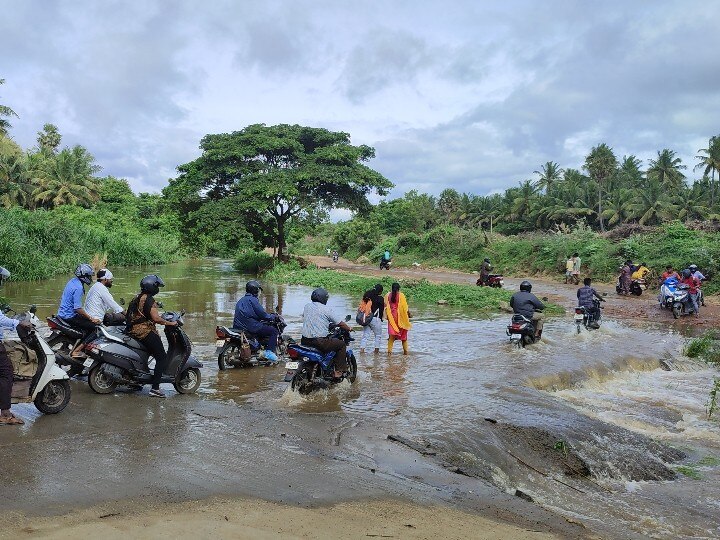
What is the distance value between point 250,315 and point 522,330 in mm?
6042

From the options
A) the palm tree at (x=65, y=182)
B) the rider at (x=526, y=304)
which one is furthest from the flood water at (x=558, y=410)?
the palm tree at (x=65, y=182)

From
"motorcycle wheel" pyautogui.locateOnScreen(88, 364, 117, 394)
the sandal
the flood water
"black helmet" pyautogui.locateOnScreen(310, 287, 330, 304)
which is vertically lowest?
the flood water

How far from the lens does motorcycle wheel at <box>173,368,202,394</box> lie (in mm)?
8484

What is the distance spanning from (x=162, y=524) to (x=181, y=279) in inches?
1190

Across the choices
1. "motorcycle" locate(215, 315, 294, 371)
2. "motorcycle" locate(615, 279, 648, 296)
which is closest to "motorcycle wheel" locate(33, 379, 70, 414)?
"motorcycle" locate(215, 315, 294, 371)

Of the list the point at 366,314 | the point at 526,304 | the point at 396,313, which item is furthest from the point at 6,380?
the point at 526,304

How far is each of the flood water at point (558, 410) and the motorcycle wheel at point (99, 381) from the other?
1.31 m

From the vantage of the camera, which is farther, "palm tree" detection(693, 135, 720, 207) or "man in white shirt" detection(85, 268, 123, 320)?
"palm tree" detection(693, 135, 720, 207)

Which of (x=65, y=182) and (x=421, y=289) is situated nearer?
(x=421, y=289)

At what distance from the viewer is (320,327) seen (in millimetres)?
8828

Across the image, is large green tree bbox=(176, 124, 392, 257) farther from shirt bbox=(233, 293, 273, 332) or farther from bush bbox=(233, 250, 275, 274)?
shirt bbox=(233, 293, 273, 332)

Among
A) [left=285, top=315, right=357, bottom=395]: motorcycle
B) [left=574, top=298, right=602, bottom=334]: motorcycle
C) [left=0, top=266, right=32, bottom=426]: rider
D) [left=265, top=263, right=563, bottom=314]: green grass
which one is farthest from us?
[left=265, top=263, right=563, bottom=314]: green grass

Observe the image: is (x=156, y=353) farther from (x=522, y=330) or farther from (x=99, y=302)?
(x=522, y=330)

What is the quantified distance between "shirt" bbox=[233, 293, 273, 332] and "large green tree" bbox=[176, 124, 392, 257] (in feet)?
76.0
